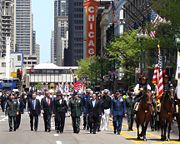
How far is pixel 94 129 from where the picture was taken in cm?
2708

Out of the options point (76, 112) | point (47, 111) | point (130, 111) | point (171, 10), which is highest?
point (171, 10)

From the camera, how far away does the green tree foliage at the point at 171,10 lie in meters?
37.4

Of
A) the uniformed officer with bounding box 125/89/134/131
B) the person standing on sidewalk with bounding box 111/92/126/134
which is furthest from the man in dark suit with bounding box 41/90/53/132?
the uniformed officer with bounding box 125/89/134/131

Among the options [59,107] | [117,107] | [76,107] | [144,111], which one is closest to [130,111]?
[117,107]

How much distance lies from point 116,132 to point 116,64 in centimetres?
4919

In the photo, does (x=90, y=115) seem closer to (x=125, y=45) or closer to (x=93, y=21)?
(x=125, y=45)

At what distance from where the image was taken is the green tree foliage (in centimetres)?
3738

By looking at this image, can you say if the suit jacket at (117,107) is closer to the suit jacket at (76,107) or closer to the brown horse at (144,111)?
the suit jacket at (76,107)

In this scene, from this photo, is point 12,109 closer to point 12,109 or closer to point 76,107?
point 12,109

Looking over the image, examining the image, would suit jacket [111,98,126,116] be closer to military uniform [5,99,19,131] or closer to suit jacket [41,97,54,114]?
suit jacket [41,97,54,114]

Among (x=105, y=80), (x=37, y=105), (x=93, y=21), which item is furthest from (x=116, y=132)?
(x=93, y=21)

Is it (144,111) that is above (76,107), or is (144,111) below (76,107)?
above

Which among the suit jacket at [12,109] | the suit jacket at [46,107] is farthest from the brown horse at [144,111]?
the suit jacket at [12,109]

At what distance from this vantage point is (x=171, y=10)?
37.8 metres
